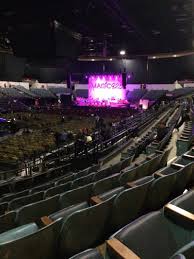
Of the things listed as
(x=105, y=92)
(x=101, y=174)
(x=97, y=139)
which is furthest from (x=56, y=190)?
(x=105, y=92)

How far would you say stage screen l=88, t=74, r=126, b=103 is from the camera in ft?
104

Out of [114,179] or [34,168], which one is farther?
[34,168]

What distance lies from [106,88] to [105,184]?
29.4m

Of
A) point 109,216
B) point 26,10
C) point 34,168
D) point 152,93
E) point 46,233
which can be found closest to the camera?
point 46,233

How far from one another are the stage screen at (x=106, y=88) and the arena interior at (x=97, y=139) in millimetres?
117

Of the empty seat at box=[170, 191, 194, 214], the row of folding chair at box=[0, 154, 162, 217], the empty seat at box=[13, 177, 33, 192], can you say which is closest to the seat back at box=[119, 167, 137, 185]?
the row of folding chair at box=[0, 154, 162, 217]

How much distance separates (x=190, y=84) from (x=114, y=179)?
27.9 m

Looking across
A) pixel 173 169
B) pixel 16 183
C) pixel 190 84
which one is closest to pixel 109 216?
pixel 173 169

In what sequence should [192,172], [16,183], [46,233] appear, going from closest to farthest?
[46,233] < [192,172] < [16,183]

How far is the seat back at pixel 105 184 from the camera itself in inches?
127

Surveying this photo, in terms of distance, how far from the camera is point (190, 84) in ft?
95.9

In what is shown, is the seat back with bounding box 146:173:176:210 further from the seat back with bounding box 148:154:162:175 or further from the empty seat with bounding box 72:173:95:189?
the empty seat with bounding box 72:173:95:189

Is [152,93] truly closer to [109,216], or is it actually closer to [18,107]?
[18,107]

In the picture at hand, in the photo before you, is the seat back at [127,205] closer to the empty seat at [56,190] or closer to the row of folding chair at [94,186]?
the row of folding chair at [94,186]
